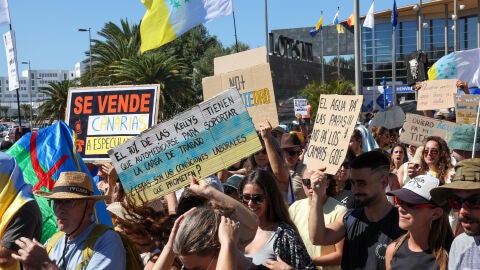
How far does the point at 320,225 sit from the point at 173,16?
4.42 metres

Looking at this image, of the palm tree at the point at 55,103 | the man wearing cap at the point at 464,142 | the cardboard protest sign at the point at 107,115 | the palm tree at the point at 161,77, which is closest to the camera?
the man wearing cap at the point at 464,142

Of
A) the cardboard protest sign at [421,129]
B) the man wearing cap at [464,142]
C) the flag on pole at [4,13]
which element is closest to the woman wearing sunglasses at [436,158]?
the man wearing cap at [464,142]

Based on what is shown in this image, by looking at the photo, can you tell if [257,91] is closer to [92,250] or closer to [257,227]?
[257,227]

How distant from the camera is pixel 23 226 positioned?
416 cm

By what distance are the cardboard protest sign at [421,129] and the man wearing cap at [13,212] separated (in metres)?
4.92

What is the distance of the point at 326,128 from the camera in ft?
17.8

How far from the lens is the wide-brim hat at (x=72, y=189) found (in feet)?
12.5

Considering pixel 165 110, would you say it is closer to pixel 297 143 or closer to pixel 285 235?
pixel 297 143

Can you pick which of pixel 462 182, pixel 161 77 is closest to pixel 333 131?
pixel 462 182

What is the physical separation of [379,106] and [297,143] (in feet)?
133

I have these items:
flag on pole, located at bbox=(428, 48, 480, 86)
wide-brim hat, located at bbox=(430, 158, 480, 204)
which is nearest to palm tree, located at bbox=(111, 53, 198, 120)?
flag on pole, located at bbox=(428, 48, 480, 86)

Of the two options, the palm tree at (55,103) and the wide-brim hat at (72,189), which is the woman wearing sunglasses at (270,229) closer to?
the wide-brim hat at (72,189)

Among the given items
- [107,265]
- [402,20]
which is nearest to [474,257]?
[107,265]

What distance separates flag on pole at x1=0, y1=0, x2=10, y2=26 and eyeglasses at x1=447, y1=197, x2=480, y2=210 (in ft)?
27.2
